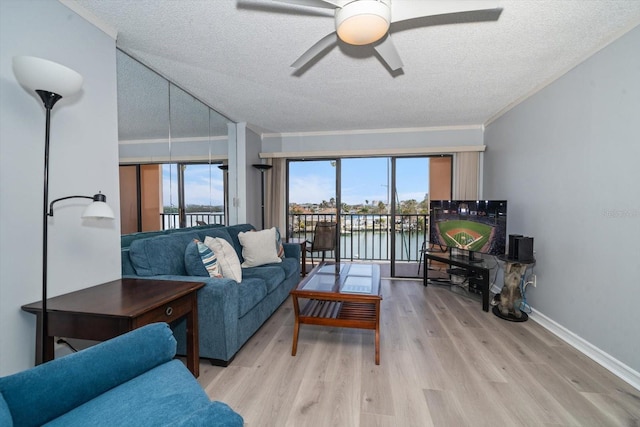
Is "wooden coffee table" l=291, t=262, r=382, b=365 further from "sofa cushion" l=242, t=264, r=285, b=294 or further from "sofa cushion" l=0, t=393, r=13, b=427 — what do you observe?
"sofa cushion" l=0, t=393, r=13, b=427

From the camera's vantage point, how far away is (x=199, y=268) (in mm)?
2176

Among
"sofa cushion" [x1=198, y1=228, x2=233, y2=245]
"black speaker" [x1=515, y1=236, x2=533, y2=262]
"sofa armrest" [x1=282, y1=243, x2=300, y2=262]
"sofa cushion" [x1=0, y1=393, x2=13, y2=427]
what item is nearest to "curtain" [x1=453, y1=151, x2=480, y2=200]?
"black speaker" [x1=515, y1=236, x2=533, y2=262]

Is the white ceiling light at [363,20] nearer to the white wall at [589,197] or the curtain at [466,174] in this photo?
the white wall at [589,197]

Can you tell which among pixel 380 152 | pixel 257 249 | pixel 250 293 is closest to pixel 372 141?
pixel 380 152

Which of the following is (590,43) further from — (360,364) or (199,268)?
(199,268)

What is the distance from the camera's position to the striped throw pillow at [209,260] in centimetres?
218

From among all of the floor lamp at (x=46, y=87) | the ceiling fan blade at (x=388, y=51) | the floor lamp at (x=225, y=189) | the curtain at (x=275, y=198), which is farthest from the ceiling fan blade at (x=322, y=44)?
the curtain at (x=275, y=198)

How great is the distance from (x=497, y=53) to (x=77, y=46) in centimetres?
303

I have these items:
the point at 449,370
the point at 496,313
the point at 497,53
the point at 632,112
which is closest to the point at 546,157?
the point at 632,112

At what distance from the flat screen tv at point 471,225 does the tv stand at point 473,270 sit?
0.42 feet

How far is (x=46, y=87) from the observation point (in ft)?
3.96

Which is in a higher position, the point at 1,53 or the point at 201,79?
the point at 201,79

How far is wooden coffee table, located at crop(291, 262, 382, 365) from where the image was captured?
80.0 inches

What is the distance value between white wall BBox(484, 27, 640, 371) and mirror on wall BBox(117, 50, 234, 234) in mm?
3677
